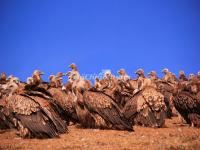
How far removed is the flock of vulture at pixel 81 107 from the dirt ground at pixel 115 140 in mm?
436

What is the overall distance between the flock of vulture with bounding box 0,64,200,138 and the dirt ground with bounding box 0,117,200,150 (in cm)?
44

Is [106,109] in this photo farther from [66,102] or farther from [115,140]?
[115,140]

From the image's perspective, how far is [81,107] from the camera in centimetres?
1472

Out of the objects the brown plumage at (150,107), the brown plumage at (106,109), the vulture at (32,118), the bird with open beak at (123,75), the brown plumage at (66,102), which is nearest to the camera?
the vulture at (32,118)

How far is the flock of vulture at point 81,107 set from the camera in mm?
11961

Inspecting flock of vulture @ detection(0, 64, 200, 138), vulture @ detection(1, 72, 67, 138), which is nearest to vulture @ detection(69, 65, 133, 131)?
flock of vulture @ detection(0, 64, 200, 138)

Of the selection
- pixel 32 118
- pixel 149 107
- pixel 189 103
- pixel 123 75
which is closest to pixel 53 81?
pixel 123 75

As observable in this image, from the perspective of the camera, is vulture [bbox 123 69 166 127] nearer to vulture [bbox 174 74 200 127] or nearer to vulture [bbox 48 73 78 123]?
vulture [bbox 174 74 200 127]

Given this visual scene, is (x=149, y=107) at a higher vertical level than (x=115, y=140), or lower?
higher

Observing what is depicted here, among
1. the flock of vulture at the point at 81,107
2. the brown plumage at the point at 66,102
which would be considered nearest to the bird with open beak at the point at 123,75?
the flock of vulture at the point at 81,107

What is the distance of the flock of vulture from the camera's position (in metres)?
12.0

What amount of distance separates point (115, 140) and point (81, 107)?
3.90m

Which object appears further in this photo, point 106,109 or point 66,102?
point 66,102

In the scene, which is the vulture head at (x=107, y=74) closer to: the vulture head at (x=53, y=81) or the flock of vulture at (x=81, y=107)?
the vulture head at (x=53, y=81)
